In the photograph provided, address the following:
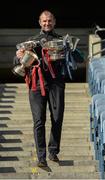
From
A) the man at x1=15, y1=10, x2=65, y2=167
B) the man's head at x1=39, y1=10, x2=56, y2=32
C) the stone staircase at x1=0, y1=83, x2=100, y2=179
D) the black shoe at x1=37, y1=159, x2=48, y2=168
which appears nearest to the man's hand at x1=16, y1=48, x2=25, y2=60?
the man at x1=15, y1=10, x2=65, y2=167

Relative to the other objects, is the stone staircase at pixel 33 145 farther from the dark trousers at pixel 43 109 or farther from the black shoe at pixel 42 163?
the dark trousers at pixel 43 109

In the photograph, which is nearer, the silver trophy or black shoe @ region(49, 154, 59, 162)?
the silver trophy

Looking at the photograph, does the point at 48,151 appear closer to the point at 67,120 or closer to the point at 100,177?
the point at 100,177

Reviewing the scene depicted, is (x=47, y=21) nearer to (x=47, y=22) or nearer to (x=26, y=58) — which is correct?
(x=47, y=22)

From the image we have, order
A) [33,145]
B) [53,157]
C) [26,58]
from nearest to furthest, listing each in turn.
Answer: [26,58] < [53,157] < [33,145]

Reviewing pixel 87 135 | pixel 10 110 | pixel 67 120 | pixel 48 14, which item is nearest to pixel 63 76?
pixel 48 14

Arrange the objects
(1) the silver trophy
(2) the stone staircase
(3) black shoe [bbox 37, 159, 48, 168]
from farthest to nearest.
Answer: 1. (2) the stone staircase
2. (3) black shoe [bbox 37, 159, 48, 168]
3. (1) the silver trophy

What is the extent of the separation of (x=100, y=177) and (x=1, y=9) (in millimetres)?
11366

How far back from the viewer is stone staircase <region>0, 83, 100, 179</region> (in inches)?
234

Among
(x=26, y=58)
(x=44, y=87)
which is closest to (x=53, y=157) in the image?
(x=44, y=87)

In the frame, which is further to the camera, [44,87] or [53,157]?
[53,157]

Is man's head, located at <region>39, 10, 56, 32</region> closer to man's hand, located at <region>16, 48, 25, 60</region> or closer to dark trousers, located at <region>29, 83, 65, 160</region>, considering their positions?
man's hand, located at <region>16, 48, 25, 60</region>

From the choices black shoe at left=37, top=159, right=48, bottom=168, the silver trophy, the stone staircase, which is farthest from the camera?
the stone staircase

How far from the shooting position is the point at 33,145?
694cm
